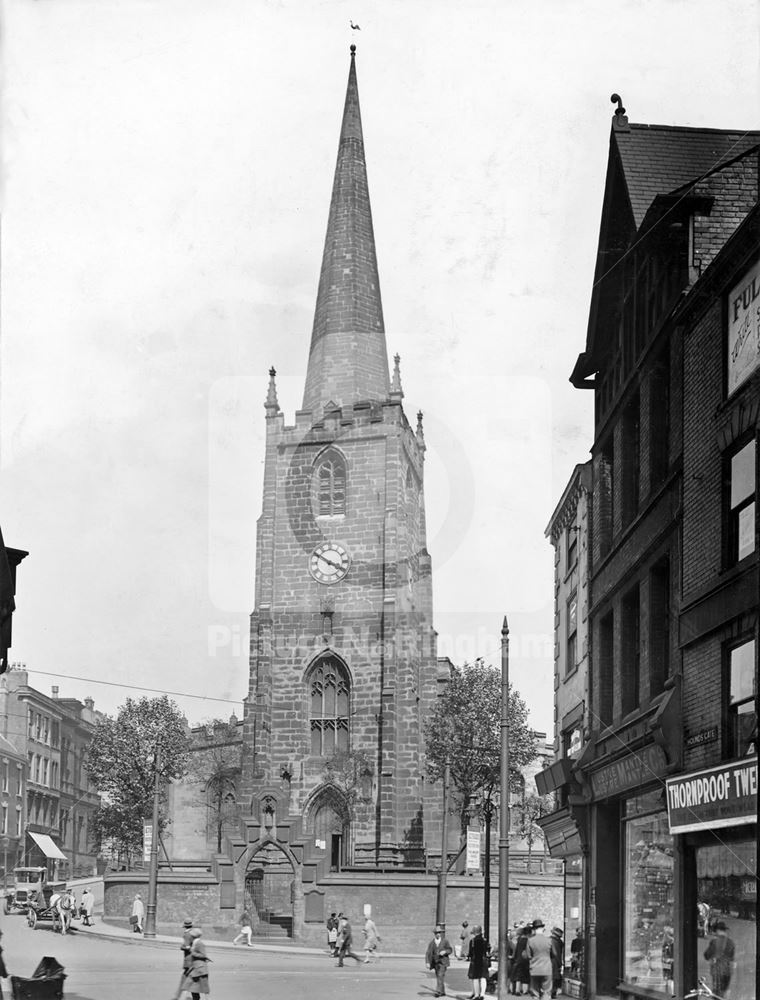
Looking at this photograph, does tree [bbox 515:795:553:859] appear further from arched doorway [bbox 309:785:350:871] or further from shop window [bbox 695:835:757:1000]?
shop window [bbox 695:835:757:1000]

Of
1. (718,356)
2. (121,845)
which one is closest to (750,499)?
(718,356)

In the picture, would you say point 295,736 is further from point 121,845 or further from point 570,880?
point 570,880

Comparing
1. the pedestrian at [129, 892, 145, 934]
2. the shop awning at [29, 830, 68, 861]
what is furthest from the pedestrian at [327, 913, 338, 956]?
the shop awning at [29, 830, 68, 861]

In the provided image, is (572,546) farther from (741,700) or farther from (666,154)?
(741,700)

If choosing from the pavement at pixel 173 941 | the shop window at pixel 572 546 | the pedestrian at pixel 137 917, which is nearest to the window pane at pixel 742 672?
the shop window at pixel 572 546

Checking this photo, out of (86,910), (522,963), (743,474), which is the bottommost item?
(86,910)

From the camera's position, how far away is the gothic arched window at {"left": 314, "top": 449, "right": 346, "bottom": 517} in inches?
2751

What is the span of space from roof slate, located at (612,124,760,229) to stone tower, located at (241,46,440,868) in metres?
42.2

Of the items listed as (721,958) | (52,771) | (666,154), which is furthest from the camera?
(52,771)

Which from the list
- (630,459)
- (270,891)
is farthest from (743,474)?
(270,891)

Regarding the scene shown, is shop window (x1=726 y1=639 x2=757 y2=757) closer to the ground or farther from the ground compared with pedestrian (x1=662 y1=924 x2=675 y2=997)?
farther from the ground

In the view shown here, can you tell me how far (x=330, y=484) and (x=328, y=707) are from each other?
10996mm

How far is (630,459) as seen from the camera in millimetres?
24078

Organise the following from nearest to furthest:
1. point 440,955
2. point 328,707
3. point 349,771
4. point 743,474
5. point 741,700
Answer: point 741,700
point 743,474
point 440,955
point 349,771
point 328,707
